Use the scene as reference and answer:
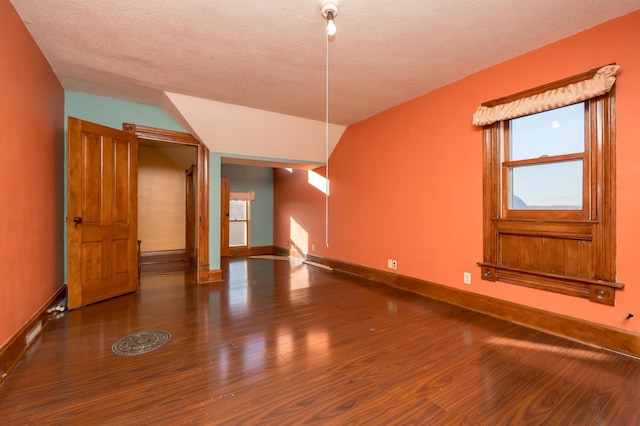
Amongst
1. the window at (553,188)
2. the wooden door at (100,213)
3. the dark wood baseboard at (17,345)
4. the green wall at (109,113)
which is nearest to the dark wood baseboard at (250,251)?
the wooden door at (100,213)

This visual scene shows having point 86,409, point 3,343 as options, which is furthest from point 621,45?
point 3,343

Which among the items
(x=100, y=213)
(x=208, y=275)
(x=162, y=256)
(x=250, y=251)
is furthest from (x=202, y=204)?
(x=250, y=251)

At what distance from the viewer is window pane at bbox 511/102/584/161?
2.42m

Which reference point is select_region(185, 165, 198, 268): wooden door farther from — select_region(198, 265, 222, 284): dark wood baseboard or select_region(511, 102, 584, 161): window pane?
select_region(511, 102, 584, 161): window pane

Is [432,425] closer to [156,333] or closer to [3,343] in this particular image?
[156,333]

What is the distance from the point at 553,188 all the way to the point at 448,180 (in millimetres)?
1026

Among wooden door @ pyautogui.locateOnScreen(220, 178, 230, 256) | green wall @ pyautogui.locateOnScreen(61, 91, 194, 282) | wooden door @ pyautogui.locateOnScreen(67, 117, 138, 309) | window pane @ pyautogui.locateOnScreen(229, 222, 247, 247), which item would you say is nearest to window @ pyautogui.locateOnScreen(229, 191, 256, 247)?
window pane @ pyautogui.locateOnScreen(229, 222, 247, 247)

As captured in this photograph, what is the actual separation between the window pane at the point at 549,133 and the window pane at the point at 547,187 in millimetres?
128

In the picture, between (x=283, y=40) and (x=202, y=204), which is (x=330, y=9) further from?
(x=202, y=204)

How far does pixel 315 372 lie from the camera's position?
190 centimetres

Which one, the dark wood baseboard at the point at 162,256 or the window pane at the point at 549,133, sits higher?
the window pane at the point at 549,133

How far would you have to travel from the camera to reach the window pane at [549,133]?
242 centimetres

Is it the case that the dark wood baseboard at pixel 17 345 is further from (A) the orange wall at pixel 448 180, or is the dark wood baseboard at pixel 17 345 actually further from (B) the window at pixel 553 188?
(B) the window at pixel 553 188

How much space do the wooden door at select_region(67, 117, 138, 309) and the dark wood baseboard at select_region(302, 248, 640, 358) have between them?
12.0ft
